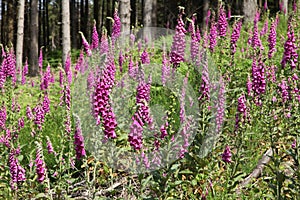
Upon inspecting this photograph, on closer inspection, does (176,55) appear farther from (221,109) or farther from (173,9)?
(173,9)

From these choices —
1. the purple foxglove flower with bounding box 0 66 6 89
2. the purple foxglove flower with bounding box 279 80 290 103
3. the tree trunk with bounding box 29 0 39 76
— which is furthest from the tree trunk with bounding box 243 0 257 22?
the purple foxglove flower with bounding box 0 66 6 89

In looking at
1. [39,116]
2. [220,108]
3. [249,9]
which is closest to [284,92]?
[220,108]

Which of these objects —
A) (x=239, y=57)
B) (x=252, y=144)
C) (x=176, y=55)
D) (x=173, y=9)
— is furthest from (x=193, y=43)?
(x=173, y=9)

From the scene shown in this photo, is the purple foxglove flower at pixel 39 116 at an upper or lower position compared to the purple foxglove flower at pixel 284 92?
lower

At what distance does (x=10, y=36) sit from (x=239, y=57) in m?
24.8

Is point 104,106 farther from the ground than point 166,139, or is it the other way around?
point 104,106

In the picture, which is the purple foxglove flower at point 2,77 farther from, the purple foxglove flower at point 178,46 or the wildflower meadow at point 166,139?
the purple foxglove flower at point 178,46

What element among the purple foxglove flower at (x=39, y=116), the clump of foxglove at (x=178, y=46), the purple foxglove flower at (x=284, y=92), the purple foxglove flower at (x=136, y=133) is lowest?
the purple foxglove flower at (x=39, y=116)

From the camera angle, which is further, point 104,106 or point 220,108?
point 220,108

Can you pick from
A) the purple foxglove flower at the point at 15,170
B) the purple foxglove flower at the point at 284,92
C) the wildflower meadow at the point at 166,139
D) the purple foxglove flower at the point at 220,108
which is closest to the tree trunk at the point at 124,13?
the wildflower meadow at the point at 166,139

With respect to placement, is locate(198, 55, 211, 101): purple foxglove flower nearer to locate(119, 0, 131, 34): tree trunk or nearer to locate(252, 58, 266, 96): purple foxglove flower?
locate(252, 58, 266, 96): purple foxglove flower

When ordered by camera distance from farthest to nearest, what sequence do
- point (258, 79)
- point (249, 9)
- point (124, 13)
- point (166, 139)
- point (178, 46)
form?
1. point (249, 9)
2. point (124, 13)
3. point (178, 46)
4. point (258, 79)
5. point (166, 139)

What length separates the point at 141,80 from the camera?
9.19ft

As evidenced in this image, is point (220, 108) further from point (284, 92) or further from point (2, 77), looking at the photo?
point (2, 77)
